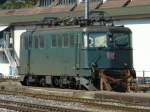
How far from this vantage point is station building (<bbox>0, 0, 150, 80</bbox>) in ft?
126

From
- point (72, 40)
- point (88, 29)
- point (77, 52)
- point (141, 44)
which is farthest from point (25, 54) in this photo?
point (141, 44)

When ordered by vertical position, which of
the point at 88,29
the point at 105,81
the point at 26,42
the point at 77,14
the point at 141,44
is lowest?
the point at 105,81

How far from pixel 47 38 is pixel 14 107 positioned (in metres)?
9.89

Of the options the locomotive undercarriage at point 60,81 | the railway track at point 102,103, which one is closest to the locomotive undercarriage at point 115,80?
the locomotive undercarriage at point 60,81

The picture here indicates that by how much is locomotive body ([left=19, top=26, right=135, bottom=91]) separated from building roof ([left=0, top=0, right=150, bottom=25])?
12.8 m

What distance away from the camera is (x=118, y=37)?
25.1 m

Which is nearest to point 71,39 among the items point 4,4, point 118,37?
point 118,37

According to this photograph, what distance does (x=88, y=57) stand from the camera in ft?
80.5

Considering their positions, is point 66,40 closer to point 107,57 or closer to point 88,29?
point 88,29

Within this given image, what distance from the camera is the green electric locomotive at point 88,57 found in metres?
24.5

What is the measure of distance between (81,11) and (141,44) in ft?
30.9

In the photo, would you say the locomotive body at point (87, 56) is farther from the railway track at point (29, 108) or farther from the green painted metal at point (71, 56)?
the railway track at point (29, 108)

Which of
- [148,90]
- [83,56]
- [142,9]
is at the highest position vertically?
[142,9]

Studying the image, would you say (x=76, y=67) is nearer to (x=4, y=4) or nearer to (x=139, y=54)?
(x=139, y=54)
